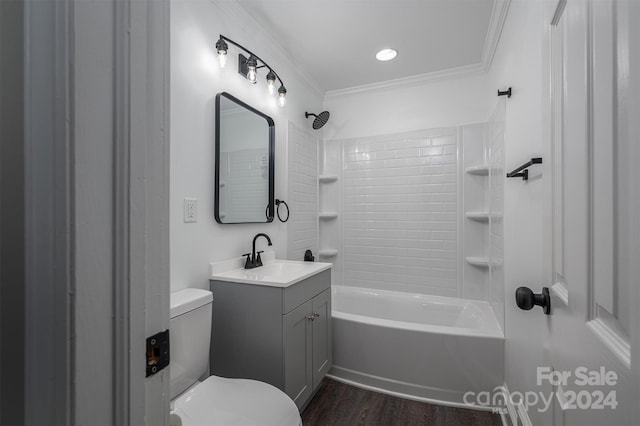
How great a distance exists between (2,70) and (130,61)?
5.6 inches

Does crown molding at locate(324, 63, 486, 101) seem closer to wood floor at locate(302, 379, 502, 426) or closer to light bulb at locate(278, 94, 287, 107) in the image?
light bulb at locate(278, 94, 287, 107)

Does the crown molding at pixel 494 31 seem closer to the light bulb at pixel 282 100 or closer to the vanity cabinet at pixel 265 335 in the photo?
the light bulb at pixel 282 100

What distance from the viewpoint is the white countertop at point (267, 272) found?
1.50 meters

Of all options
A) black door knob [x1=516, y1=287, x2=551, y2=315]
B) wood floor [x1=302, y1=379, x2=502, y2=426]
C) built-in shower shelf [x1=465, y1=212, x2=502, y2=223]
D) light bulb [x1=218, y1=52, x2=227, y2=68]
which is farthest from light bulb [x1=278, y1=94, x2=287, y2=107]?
wood floor [x1=302, y1=379, x2=502, y2=426]

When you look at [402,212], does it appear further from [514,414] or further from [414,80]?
[514,414]

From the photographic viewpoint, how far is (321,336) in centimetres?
187

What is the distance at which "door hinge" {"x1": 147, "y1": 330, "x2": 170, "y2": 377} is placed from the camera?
1.38 ft

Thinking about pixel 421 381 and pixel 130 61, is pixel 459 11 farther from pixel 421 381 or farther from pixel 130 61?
pixel 421 381

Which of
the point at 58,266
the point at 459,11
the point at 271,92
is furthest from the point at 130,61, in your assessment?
the point at 459,11

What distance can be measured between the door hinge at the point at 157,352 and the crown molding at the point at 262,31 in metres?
1.89

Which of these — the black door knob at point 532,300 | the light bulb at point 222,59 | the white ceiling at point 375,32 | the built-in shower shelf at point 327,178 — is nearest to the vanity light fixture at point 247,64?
the light bulb at point 222,59

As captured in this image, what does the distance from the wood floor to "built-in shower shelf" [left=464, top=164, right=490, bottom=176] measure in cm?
177

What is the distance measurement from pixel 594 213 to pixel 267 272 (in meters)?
1.58

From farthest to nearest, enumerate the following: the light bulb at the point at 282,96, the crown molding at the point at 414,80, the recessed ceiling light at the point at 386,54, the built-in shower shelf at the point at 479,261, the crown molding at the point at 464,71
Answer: the crown molding at the point at 414,80 → the built-in shower shelf at the point at 479,261 → the recessed ceiling light at the point at 386,54 → the light bulb at the point at 282,96 → the crown molding at the point at 464,71
